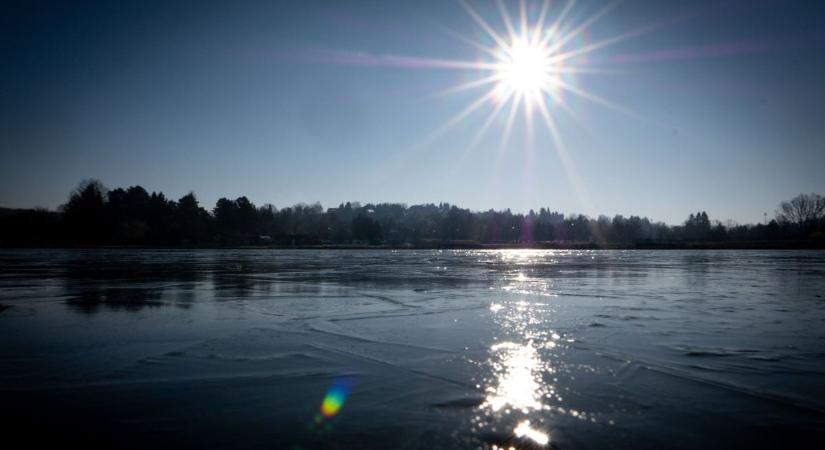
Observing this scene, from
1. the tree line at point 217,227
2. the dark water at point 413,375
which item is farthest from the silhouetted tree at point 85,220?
the dark water at point 413,375

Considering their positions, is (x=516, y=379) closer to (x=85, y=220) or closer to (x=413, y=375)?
(x=413, y=375)

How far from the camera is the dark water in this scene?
3.82 m

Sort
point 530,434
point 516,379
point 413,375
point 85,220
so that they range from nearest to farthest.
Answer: point 530,434 < point 516,379 < point 413,375 < point 85,220

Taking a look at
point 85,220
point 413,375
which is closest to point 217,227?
point 85,220

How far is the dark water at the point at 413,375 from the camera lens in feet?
12.5

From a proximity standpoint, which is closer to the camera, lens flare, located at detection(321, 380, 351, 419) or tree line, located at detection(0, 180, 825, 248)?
lens flare, located at detection(321, 380, 351, 419)

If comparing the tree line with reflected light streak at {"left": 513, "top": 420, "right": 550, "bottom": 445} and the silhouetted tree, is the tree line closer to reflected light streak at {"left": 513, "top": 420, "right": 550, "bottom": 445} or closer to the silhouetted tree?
the silhouetted tree

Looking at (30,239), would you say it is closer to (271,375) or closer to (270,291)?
(270,291)

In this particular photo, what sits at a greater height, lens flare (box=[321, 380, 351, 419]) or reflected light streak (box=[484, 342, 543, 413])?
reflected light streak (box=[484, 342, 543, 413])

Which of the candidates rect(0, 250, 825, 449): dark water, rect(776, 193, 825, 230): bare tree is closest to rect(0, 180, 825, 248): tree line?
rect(776, 193, 825, 230): bare tree

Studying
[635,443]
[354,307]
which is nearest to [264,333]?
[354,307]

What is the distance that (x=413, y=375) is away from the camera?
5.52 m

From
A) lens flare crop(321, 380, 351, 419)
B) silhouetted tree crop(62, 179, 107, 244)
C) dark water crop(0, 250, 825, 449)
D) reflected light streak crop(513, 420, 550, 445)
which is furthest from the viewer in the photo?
silhouetted tree crop(62, 179, 107, 244)

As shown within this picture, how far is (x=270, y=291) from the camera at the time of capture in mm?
14812
